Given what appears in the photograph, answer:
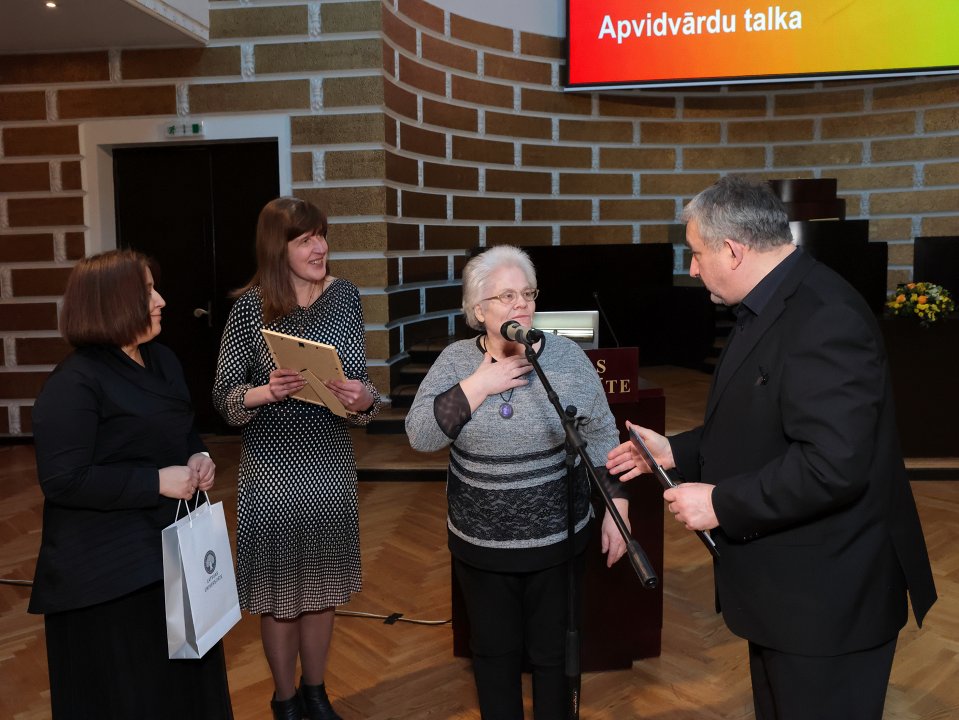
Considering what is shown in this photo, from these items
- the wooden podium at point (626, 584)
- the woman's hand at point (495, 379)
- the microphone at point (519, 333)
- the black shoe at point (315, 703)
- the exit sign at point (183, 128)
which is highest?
the exit sign at point (183, 128)

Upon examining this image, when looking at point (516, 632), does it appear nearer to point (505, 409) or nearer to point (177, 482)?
point (505, 409)

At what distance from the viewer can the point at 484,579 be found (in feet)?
7.20

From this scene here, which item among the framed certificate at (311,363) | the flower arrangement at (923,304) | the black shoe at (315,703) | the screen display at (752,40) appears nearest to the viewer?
the framed certificate at (311,363)

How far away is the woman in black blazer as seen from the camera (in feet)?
6.41

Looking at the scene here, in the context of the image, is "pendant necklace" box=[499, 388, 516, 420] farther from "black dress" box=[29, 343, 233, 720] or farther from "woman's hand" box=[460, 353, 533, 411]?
"black dress" box=[29, 343, 233, 720]

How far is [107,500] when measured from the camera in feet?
6.44

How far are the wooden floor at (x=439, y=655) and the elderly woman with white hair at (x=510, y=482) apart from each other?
769 millimetres

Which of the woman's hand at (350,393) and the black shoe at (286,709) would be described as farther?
the black shoe at (286,709)

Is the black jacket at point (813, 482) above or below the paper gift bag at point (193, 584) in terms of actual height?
above

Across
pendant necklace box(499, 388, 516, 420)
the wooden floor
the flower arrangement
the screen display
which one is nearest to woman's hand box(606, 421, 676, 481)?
pendant necklace box(499, 388, 516, 420)

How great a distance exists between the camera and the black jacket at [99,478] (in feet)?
6.37

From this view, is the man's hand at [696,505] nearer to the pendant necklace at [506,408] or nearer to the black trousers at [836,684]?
the black trousers at [836,684]

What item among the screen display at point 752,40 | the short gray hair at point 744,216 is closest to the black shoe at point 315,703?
the short gray hair at point 744,216

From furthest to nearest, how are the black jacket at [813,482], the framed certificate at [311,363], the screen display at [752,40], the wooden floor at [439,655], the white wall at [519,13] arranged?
the screen display at [752,40] → the white wall at [519,13] → the wooden floor at [439,655] → the framed certificate at [311,363] → the black jacket at [813,482]
